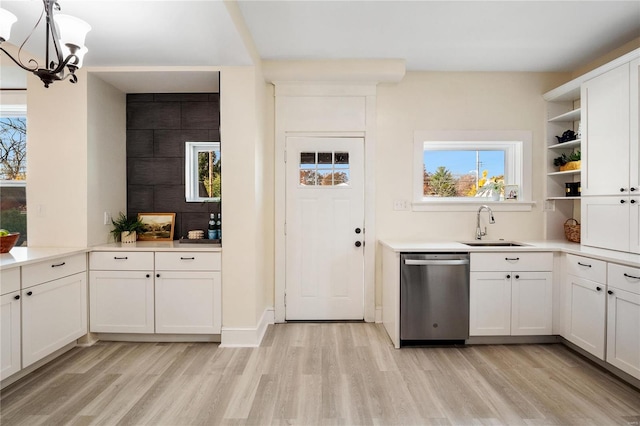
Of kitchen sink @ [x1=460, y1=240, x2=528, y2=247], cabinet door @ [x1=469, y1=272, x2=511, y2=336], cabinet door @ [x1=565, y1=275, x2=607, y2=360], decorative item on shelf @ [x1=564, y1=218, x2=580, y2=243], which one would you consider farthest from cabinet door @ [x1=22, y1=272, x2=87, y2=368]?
decorative item on shelf @ [x1=564, y1=218, x2=580, y2=243]

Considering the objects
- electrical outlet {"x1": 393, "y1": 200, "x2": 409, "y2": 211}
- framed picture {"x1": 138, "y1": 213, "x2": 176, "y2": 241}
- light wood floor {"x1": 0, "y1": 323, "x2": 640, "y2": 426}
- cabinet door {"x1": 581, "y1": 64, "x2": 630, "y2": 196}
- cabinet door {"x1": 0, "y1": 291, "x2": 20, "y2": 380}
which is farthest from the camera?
electrical outlet {"x1": 393, "y1": 200, "x2": 409, "y2": 211}

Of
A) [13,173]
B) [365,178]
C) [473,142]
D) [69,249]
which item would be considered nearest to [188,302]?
[69,249]

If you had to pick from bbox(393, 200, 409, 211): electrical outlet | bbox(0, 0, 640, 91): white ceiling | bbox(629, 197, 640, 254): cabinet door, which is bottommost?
bbox(629, 197, 640, 254): cabinet door

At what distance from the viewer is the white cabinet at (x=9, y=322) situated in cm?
215

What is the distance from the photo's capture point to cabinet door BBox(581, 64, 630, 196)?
259cm

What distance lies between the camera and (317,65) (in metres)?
3.35

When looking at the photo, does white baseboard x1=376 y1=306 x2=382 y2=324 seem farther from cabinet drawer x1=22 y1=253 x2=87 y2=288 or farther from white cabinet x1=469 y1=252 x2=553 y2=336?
cabinet drawer x1=22 y1=253 x2=87 y2=288

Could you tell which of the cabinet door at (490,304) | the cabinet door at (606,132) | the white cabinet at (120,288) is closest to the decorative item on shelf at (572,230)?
the cabinet door at (606,132)

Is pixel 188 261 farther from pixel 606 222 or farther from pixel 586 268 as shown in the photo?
pixel 606 222

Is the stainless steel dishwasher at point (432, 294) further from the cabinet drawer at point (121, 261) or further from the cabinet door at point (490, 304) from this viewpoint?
the cabinet drawer at point (121, 261)

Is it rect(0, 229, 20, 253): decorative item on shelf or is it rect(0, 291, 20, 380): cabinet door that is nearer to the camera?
rect(0, 291, 20, 380): cabinet door

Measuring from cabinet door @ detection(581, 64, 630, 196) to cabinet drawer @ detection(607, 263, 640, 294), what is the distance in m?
0.66

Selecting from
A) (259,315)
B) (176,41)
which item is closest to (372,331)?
(259,315)

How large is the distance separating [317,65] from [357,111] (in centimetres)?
61
